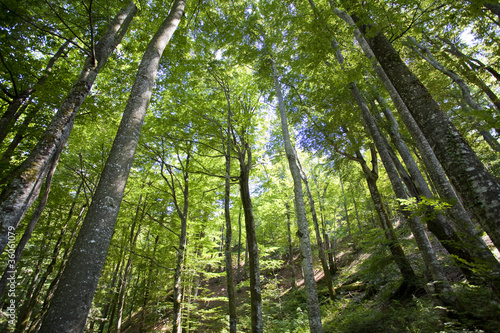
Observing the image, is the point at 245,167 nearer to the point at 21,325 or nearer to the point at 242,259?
the point at 21,325

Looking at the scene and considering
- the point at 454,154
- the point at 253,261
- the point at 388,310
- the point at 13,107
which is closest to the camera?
the point at 454,154

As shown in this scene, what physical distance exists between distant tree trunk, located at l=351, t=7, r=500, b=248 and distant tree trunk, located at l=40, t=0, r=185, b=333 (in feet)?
13.9

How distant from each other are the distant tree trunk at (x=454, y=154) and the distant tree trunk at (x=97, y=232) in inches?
167

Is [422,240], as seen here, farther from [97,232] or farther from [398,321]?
[97,232]

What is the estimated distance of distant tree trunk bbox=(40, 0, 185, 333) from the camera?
1637 mm

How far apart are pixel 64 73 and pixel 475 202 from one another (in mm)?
10663

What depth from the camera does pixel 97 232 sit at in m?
2.00

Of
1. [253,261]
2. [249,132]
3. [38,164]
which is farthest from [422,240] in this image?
[38,164]

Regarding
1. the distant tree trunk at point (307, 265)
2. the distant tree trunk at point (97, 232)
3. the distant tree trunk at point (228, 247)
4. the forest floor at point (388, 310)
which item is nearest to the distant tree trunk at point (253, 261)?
the distant tree trunk at point (228, 247)

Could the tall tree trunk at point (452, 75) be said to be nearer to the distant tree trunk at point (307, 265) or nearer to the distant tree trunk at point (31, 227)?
the distant tree trunk at point (307, 265)

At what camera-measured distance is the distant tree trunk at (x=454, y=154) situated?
8.04 feet

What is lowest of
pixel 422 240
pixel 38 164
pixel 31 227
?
pixel 422 240

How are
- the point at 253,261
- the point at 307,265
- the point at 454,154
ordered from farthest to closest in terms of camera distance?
the point at 253,261 → the point at 307,265 → the point at 454,154

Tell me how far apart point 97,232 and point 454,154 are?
4.51m
